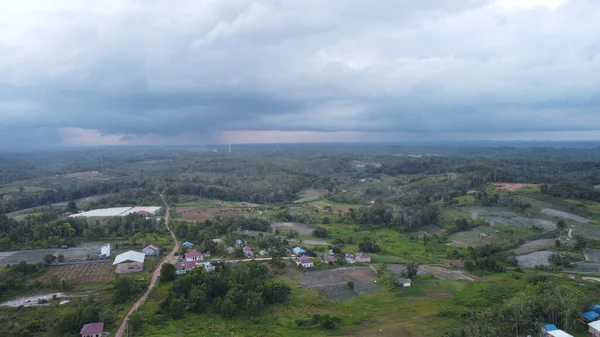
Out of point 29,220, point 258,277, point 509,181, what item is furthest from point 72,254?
point 509,181

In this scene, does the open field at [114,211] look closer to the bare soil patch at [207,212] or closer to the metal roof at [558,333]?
the bare soil patch at [207,212]

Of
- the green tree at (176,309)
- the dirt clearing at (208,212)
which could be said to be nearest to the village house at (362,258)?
the green tree at (176,309)

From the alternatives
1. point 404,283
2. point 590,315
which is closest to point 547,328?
point 590,315

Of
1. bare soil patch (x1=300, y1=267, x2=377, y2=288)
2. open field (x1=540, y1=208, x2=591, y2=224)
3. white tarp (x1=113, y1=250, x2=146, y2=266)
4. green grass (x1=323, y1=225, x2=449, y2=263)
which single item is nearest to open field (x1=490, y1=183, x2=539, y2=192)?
open field (x1=540, y1=208, x2=591, y2=224)

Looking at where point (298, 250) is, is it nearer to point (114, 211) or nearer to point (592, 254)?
point (592, 254)

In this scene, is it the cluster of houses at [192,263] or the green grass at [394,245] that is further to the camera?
the green grass at [394,245]

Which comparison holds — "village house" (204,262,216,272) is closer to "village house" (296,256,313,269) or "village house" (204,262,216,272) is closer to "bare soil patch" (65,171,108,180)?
"village house" (296,256,313,269)
